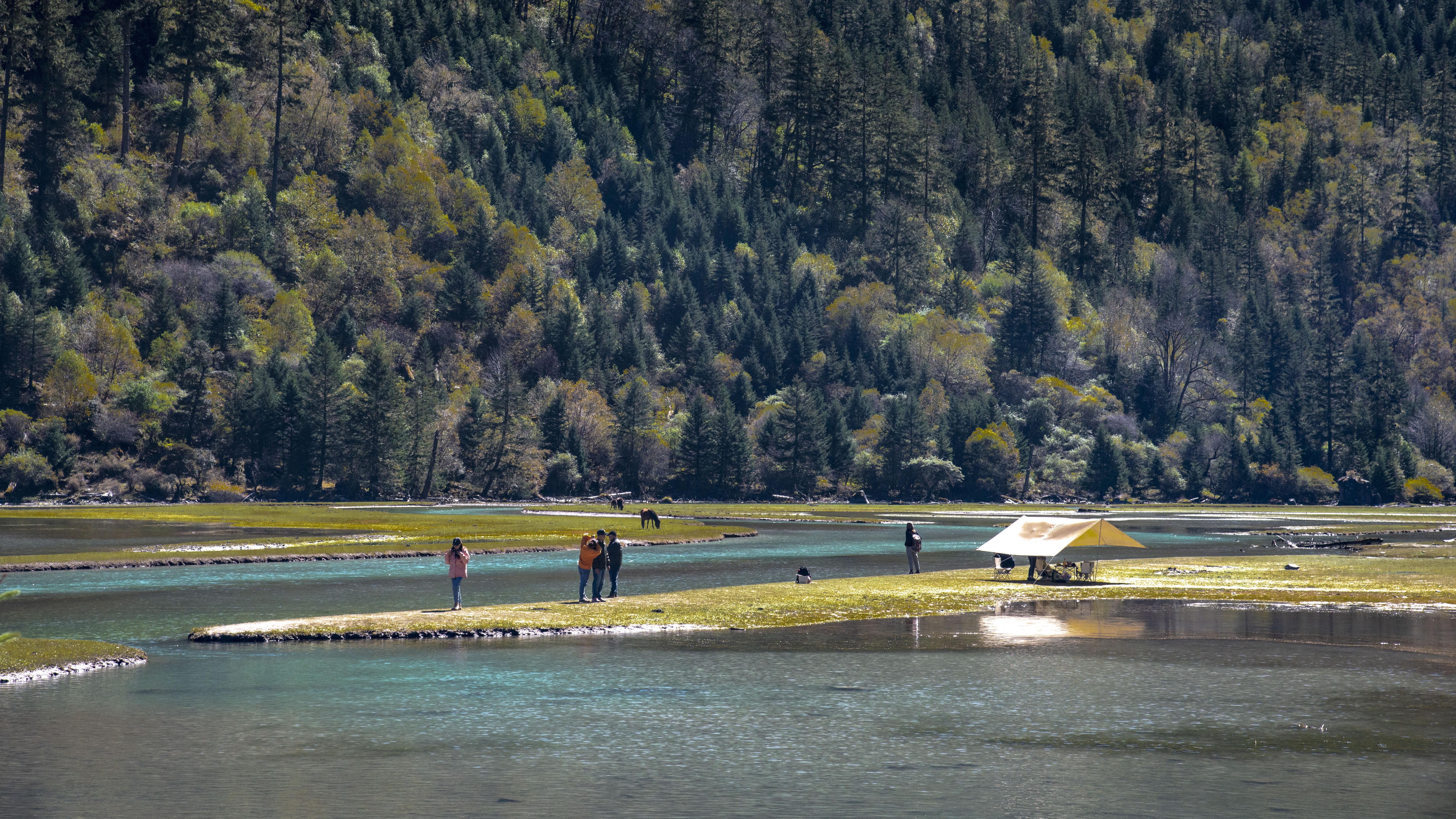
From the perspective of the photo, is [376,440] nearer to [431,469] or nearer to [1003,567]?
[431,469]

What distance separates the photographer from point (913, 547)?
64000 millimetres

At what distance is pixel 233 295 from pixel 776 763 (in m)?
179

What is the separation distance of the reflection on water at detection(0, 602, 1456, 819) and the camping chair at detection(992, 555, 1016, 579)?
22042 millimetres

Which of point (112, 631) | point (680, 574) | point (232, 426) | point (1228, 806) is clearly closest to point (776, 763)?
point (1228, 806)

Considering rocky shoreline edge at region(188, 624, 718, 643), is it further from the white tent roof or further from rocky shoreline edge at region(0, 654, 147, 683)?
the white tent roof

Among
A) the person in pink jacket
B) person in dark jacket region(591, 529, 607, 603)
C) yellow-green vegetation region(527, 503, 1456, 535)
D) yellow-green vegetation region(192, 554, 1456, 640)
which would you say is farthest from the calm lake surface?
yellow-green vegetation region(527, 503, 1456, 535)

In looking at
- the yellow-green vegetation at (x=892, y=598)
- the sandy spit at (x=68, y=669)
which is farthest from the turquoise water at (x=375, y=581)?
the yellow-green vegetation at (x=892, y=598)

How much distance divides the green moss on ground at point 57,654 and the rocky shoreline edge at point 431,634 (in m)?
3.10

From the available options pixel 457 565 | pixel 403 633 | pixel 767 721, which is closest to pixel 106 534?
pixel 457 565

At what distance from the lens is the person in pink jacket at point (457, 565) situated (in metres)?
46.0

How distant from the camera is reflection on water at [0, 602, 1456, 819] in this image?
2270 cm

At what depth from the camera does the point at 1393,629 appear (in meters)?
45.8

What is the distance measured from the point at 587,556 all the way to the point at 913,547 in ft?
66.8

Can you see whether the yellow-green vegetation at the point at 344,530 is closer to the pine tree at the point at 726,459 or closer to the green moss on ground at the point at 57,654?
the green moss on ground at the point at 57,654
